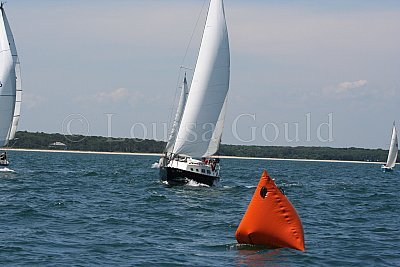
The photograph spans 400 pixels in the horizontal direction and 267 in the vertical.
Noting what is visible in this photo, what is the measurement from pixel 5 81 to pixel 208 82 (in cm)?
1915

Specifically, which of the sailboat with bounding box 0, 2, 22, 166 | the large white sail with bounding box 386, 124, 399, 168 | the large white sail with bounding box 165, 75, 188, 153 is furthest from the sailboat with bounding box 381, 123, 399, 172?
the sailboat with bounding box 0, 2, 22, 166

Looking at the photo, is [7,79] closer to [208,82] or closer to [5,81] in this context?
[5,81]

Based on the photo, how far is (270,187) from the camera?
21.7 metres

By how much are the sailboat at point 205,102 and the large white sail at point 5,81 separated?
17.1 m

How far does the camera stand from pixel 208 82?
4788 cm

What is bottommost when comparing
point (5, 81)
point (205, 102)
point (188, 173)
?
point (188, 173)

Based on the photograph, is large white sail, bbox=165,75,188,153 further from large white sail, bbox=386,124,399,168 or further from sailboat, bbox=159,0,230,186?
large white sail, bbox=386,124,399,168

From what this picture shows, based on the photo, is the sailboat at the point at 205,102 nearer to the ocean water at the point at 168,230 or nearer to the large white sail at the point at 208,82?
the large white sail at the point at 208,82

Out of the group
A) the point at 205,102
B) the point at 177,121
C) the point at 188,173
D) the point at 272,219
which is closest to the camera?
the point at 272,219

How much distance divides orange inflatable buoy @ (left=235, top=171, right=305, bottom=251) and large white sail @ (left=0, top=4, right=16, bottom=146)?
1603 inches

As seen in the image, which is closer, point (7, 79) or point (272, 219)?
point (272, 219)

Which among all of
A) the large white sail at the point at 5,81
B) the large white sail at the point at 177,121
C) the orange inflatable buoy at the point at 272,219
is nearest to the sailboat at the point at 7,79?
the large white sail at the point at 5,81

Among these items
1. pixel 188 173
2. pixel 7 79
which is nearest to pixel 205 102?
pixel 188 173

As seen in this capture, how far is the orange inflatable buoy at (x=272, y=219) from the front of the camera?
21.7 m
